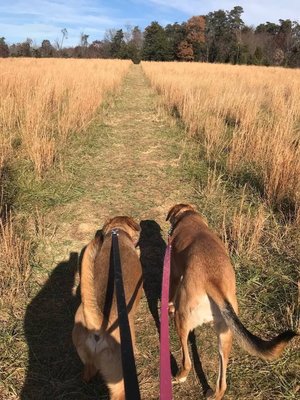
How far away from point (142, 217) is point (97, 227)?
23.0 inches

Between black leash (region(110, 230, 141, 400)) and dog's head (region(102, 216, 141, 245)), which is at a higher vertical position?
black leash (region(110, 230, 141, 400))

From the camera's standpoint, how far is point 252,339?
1.77m

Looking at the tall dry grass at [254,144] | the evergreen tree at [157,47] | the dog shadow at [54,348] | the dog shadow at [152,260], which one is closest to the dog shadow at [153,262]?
the dog shadow at [152,260]

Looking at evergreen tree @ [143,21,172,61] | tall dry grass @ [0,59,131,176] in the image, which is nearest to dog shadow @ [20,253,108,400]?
tall dry grass @ [0,59,131,176]

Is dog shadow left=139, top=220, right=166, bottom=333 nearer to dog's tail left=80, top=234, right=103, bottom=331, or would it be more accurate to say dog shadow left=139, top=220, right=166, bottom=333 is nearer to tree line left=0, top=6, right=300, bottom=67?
dog's tail left=80, top=234, right=103, bottom=331

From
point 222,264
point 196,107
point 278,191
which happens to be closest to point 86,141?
point 196,107

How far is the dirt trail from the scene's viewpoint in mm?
2336

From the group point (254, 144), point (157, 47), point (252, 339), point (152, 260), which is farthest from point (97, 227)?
point (157, 47)

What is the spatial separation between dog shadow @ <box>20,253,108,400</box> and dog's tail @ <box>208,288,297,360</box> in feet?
3.01

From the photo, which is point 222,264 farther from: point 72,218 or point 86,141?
point 86,141

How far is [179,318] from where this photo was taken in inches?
85.9

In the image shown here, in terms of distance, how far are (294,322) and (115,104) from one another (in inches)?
384

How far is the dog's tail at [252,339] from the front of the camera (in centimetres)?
165

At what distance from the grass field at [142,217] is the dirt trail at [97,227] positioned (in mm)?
11
